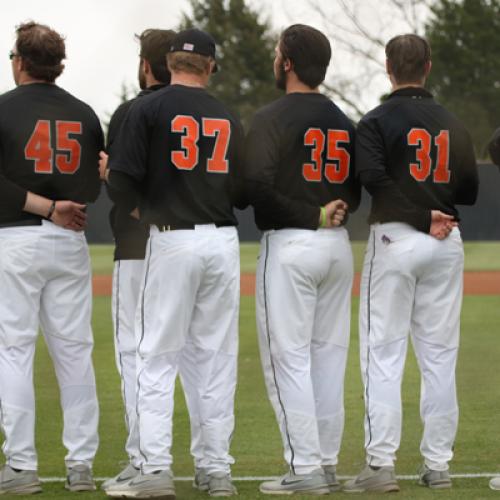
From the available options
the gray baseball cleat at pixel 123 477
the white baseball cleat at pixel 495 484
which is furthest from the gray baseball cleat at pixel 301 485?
the white baseball cleat at pixel 495 484

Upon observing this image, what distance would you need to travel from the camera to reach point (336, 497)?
5.09 meters

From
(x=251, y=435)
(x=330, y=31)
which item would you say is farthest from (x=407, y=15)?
(x=251, y=435)

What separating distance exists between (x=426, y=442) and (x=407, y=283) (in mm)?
714

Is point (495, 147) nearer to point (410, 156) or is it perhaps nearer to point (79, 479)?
point (410, 156)

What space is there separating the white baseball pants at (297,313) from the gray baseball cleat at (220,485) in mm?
276

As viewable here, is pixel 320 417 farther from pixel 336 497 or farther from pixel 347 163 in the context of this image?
pixel 347 163

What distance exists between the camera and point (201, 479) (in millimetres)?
5273

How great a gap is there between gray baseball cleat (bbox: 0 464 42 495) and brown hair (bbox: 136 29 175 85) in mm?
1841

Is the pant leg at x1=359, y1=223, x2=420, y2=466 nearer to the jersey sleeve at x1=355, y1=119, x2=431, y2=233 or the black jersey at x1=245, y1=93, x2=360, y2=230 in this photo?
the jersey sleeve at x1=355, y1=119, x2=431, y2=233

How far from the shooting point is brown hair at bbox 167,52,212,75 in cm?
507

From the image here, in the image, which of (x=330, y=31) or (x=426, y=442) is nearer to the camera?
(x=426, y=442)

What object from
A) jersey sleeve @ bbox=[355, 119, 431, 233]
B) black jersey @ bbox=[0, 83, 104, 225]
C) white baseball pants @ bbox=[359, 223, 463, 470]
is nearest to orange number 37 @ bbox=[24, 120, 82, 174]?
black jersey @ bbox=[0, 83, 104, 225]

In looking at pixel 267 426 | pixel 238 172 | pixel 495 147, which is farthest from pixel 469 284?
pixel 238 172

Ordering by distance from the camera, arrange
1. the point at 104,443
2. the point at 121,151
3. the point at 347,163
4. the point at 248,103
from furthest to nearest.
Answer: the point at 248,103, the point at 104,443, the point at 347,163, the point at 121,151
